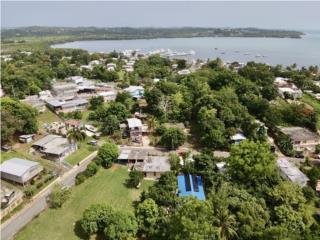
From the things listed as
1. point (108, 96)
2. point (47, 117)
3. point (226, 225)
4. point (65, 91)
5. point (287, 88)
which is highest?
point (226, 225)

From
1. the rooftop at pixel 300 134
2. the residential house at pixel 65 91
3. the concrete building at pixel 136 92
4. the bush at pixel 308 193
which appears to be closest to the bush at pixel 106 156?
the bush at pixel 308 193

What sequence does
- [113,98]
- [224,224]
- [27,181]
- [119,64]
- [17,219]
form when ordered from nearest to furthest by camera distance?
[224,224]
[17,219]
[27,181]
[113,98]
[119,64]

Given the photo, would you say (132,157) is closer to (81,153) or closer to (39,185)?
(81,153)

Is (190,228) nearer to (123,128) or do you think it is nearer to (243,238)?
(243,238)

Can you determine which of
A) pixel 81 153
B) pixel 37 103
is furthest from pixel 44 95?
pixel 81 153

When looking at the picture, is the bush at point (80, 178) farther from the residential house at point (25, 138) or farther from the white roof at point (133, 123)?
the residential house at point (25, 138)

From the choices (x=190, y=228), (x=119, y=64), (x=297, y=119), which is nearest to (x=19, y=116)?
(x=190, y=228)

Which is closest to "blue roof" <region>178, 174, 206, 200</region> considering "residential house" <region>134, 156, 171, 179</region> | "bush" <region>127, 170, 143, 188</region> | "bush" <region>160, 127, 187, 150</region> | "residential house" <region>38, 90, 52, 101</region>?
"residential house" <region>134, 156, 171, 179</region>
